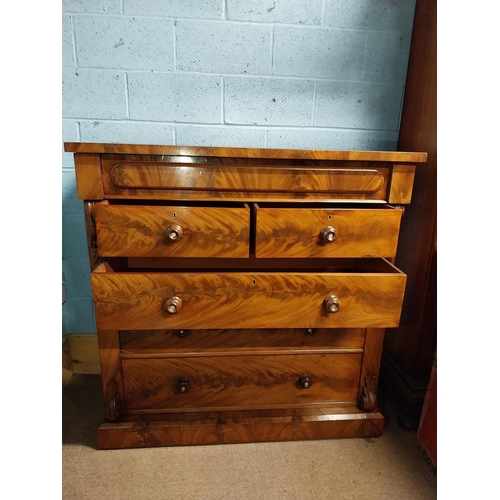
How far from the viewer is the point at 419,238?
129 centimetres

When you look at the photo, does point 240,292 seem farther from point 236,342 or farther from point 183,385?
point 183,385

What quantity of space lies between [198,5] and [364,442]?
5.28ft

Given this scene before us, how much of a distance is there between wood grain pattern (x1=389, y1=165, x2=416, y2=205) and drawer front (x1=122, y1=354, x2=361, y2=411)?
521 mm

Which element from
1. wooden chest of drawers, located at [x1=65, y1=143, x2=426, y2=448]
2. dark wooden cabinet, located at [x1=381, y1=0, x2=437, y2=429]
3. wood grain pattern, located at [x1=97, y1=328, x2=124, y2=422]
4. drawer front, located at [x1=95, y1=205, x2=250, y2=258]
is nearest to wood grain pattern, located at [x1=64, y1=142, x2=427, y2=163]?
wooden chest of drawers, located at [x1=65, y1=143, x2=426, y2=448]


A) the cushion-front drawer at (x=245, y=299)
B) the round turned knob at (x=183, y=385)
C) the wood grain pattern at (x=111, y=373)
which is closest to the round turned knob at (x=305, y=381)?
the cushion-front drawer at (x=245, y=299)

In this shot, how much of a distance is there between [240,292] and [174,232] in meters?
0.24

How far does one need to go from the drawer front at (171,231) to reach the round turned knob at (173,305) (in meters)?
0.13

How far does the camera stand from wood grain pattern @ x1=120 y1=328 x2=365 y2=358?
115 cm

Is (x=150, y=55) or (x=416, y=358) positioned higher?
(x=150, y=55)

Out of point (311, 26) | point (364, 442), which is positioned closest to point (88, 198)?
point (311, 26)

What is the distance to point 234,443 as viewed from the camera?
1.22 metres

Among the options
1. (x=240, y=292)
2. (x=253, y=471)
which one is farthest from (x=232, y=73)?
(x=253, y=471)

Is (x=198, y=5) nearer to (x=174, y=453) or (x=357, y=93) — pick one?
(x=357, y=93)

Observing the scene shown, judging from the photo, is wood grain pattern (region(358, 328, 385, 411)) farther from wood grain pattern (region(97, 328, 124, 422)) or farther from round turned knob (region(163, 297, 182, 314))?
wood grain pattern (region(97, 328, 124, 422))
